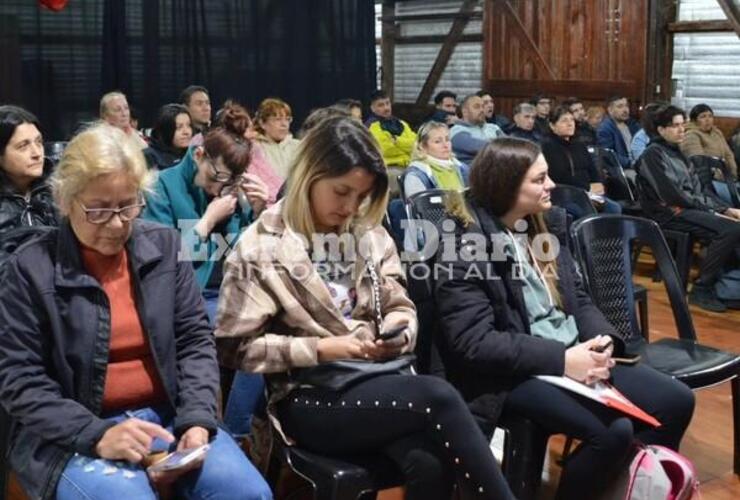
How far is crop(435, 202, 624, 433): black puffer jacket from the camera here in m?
2.24

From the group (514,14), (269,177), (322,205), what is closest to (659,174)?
(269,177)

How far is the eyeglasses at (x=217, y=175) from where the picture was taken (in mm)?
2842

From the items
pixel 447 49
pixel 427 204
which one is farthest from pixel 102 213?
pixel 447 49

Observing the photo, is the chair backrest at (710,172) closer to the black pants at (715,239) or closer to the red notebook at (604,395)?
the black pants at (715,239)

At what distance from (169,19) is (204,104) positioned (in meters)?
2.82

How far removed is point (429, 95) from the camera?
11117 mm

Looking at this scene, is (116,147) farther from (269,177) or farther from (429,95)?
(429,95)

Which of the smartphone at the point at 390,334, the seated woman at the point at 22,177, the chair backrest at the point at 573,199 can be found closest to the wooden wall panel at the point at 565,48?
the chair backrest at the point at 573,199

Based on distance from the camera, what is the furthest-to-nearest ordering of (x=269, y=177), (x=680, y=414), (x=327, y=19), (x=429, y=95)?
(x=429, y=95)
(x=327, y=19)
(x=269, y=177)
(x=680, y=414)

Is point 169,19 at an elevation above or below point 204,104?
above

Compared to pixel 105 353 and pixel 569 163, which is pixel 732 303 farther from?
pixel 105 353

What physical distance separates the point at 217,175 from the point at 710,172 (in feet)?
12.9

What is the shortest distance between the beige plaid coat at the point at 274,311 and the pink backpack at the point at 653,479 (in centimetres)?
69

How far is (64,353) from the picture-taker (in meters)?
1.75
